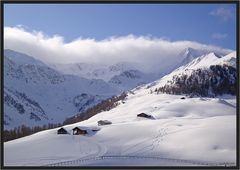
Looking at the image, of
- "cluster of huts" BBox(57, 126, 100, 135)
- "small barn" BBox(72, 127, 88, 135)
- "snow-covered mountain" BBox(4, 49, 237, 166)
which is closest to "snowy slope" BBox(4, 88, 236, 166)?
"snow-covered mountain" BBox(4, 49, 237, 166)

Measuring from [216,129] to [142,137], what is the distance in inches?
521

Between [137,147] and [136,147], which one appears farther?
[136,147]

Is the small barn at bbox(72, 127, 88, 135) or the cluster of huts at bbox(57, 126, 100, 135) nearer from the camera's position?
the cluster of huts at bbox(57, 126, 100, 135)

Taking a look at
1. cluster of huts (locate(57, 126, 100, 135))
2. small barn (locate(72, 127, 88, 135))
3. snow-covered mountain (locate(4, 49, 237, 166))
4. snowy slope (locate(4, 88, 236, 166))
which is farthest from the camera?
small barn (locate(72, 127, 88, 135))

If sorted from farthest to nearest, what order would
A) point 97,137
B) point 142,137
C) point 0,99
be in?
point 97,137
point 142,137
point 0,99

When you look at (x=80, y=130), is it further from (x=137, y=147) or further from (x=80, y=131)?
(x=137, y=147)

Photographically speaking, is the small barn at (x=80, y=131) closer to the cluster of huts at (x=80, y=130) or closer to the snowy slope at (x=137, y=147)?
the cluster of huts at (x=80, y=130)

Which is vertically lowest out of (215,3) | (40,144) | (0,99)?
(40,144)

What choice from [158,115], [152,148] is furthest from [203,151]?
[158,115]

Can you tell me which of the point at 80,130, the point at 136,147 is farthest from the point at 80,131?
the point at 136,147

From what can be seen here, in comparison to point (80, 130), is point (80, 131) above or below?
below

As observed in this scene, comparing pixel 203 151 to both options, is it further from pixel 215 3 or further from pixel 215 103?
pixel 215 103

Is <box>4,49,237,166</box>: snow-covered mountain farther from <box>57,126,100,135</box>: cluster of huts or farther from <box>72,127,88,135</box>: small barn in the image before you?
<box>72,127,88,135</box>: small barn

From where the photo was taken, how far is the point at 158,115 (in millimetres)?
→ 129125
